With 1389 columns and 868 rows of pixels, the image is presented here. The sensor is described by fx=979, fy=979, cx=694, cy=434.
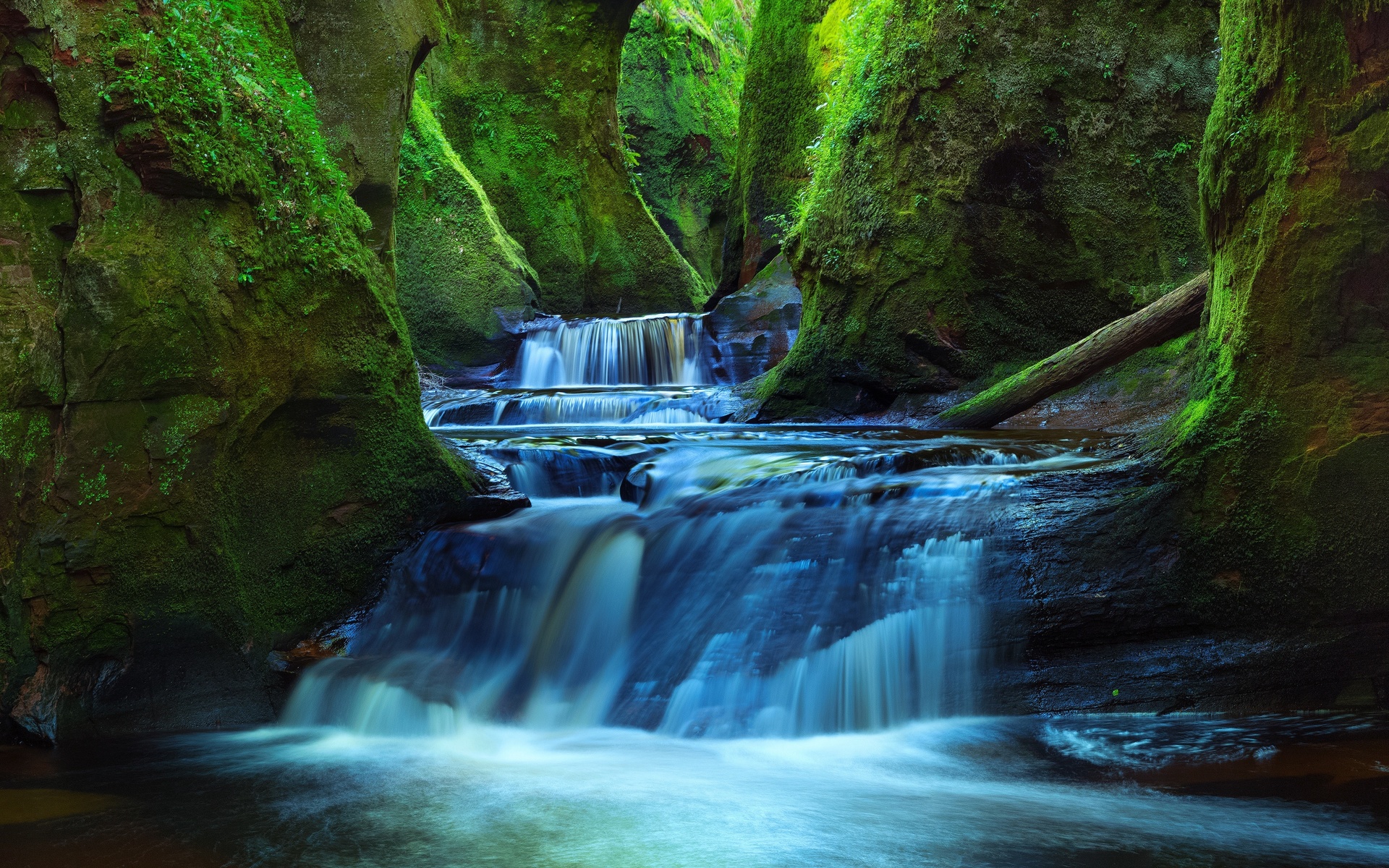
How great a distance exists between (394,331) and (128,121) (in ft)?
4.91

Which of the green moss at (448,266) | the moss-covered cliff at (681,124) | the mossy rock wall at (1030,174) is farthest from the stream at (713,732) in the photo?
the moss-covered cliff at (681,124)

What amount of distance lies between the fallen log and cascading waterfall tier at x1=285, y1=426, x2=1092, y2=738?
49.9 inches

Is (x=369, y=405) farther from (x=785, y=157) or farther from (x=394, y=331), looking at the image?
(x=785, y=157)

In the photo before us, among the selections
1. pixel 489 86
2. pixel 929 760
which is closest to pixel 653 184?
pixel 489 86

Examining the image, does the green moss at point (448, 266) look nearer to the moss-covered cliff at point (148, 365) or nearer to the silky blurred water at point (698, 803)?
the moss-covered cliff at point (148, 365)

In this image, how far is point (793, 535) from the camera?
4570mm

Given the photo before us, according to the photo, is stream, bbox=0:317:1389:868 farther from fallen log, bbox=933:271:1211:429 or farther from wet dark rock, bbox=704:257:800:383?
wet dark rock, bbox=704:257:800:383

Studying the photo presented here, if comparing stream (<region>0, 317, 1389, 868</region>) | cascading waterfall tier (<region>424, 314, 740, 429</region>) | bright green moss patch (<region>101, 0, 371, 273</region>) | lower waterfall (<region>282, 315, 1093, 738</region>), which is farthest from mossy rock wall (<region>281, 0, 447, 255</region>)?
cascading waterfall tier (<region>424, 314, 740, 429</region>)

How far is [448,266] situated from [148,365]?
1098 centimetres

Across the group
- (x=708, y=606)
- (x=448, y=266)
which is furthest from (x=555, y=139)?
(x=708, y=606)

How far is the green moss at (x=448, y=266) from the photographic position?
14195 mm

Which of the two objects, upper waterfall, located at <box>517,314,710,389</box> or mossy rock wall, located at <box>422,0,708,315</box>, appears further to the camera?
mossy rock wall, located at <box>422,0,708,315</box>

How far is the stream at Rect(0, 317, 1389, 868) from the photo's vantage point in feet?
9.29

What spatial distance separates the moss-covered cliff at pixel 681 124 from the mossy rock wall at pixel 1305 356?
2306 cm
